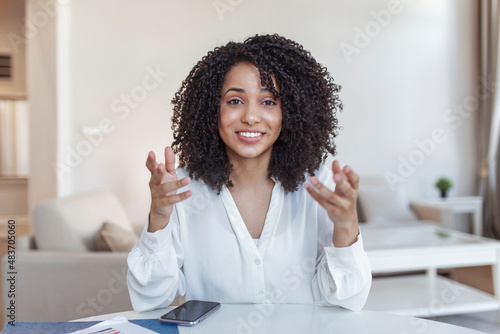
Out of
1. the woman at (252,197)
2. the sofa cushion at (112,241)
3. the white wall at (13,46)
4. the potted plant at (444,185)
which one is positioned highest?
the white wall at (13,46)

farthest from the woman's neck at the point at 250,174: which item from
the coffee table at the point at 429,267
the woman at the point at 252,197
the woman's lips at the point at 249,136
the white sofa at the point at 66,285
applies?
the coffee table at the point at 429,267

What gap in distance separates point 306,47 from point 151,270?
13.0 ft

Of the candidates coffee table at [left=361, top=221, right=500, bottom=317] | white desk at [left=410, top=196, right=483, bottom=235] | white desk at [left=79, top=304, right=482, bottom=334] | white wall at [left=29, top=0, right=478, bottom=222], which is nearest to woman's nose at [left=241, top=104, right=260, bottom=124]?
white desk at [left=79, top=304, right=482, bottom=334]

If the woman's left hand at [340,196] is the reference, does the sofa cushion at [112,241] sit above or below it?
below

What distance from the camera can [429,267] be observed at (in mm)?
2883

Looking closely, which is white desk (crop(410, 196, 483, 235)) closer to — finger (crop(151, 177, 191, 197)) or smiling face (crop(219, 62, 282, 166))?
smiling face (crop(219, 62, 282, 166))

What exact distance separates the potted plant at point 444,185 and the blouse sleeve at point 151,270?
4161 mm

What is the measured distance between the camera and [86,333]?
96 cm

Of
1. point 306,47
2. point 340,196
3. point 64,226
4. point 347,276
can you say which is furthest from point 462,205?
point 340,196

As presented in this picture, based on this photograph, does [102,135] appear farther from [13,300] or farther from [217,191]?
[217,191]

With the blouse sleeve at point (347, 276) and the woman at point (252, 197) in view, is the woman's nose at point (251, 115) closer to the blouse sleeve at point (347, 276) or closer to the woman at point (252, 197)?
the woman at point (252, 197)

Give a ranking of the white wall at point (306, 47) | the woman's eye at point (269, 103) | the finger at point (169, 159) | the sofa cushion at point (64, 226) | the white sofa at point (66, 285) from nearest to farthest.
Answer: the finger at point (169, 159) → the woman's eye at point (269, 103) → the white sofa at point (66, 285) → the sofa cushion at point (64, 226) → the white wall at point (306, 47)

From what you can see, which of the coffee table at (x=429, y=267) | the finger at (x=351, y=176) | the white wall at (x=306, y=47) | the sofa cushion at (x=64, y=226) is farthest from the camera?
the white wall at (x=306, y=47)

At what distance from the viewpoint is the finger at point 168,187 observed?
1.00m
